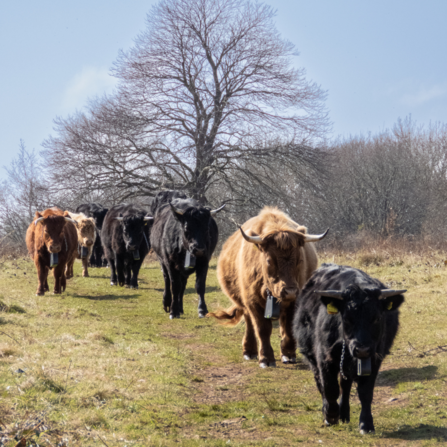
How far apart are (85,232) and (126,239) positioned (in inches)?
124

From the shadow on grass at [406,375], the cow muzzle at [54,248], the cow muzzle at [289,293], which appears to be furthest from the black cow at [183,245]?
the shadow on grass at [406,375]

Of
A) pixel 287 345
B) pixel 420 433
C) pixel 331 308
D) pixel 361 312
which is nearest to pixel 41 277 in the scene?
pixel 287 345

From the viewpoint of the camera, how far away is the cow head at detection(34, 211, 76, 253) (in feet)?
38.6

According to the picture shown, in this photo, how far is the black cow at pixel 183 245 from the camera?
961 centimetres

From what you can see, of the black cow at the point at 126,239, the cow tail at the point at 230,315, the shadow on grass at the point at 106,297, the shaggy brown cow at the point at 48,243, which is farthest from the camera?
the black cow at the point at 126,239

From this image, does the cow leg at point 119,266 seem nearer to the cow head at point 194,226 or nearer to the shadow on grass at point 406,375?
the cow head at point 194,226

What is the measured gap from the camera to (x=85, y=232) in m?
16.5

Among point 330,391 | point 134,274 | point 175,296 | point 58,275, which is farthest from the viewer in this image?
point 134,274

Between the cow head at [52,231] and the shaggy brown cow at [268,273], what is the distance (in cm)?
558

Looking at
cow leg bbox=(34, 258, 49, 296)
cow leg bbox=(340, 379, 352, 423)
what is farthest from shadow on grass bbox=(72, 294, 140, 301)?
cow leg bbox=(340, 379, 352, 423)

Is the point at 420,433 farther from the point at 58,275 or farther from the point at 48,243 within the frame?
the point at 58,275

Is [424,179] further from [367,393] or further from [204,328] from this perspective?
[367,393]

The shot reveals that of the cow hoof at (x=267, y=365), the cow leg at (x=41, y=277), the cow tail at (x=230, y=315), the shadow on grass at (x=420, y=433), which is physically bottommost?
the shadow on grass at (x=420, y=433)

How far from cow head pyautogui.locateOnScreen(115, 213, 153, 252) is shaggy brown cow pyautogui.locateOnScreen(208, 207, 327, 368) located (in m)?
6.49
